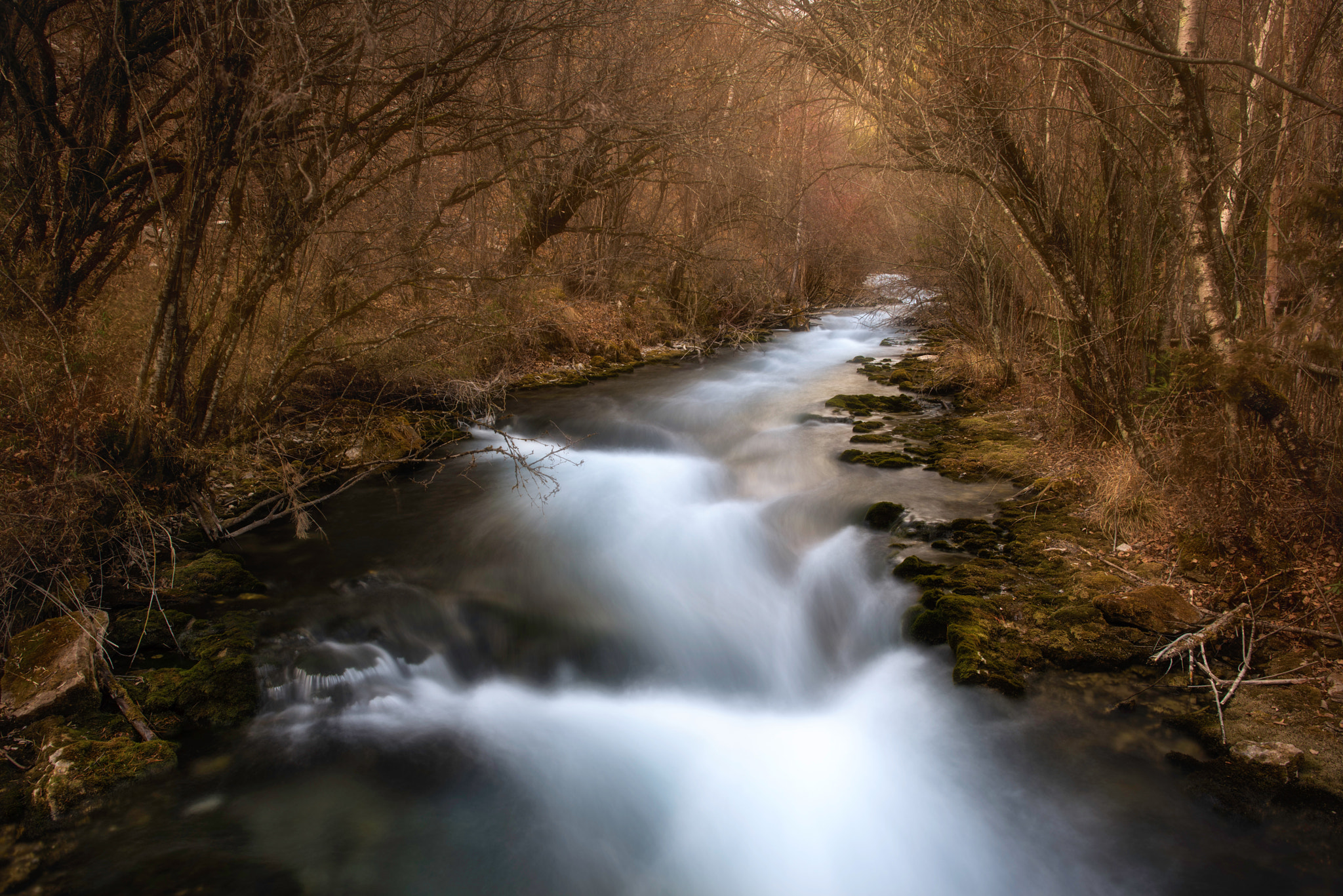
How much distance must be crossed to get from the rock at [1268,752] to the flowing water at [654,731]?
38cm

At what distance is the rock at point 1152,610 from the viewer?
436cm

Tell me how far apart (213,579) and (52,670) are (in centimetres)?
149

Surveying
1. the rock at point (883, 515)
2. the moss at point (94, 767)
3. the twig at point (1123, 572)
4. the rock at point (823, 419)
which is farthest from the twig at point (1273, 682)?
the rock at point (823, 419)

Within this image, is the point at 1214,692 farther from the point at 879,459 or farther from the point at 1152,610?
the point at 879,459

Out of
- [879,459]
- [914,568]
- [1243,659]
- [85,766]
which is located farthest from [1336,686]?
[85,766]

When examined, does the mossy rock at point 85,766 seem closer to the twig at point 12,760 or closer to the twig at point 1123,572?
the twig at point 12,760

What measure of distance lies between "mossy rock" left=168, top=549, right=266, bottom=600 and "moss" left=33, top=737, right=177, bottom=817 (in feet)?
4.87

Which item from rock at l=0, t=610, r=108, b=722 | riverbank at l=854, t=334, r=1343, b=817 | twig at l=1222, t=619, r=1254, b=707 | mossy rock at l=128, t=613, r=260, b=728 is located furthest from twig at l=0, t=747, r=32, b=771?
twig at l=1222, t=619, r=1254, b=707

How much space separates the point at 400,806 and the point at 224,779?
896 mm

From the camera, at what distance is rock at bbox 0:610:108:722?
11.9ft

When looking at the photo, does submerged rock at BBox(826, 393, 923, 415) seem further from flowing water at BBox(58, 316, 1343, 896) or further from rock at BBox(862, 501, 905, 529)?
rock at BBox(862, 501, 905, 529)

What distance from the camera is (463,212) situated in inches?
342

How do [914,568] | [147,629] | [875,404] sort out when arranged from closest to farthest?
1. [147,629]
2. [914,568]
3. [875,404]

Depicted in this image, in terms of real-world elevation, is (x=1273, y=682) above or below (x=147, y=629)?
below
